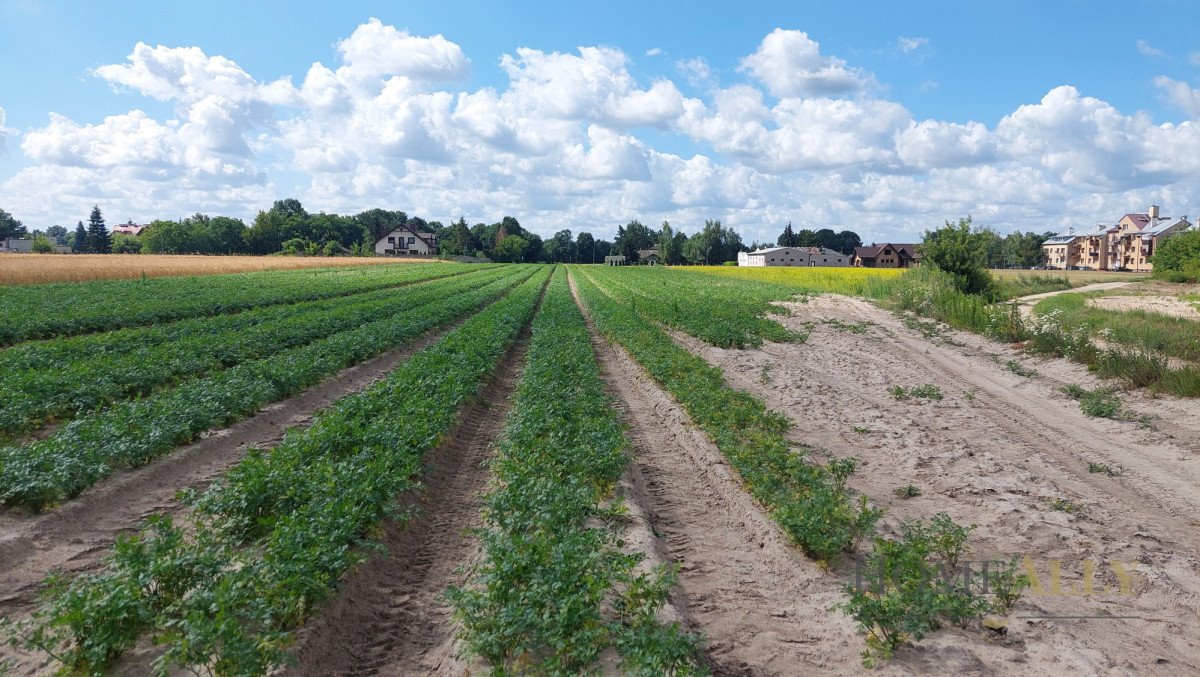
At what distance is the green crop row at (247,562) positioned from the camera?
14.3 feet

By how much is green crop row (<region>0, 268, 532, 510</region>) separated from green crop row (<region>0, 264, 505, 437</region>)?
0.65 metres

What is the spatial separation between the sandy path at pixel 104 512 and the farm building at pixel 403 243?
130166 mm

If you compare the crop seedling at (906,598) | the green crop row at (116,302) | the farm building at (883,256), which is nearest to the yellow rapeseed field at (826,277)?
the green crop row at (116,302)

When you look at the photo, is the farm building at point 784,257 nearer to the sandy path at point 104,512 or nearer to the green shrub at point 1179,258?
the green shrub at point 1179,258

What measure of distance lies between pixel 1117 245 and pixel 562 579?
14910cm

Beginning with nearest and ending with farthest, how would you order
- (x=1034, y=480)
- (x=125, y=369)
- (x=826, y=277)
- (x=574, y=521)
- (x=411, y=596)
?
(x=411, y=596) < (x=574, y=521) < (x=1034, y=480) < (x=125, y=369) < (x=826, y=277)

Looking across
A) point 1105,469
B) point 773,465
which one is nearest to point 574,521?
→ point 773,465

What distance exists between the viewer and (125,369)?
1242 cm

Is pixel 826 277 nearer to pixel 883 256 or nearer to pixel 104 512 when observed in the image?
pixel 104 512

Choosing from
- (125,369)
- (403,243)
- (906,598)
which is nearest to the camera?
(906,598)

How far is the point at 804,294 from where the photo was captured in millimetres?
40156

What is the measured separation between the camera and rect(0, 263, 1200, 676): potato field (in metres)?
4.91

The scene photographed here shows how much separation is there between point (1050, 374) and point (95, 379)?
2135 centimetres

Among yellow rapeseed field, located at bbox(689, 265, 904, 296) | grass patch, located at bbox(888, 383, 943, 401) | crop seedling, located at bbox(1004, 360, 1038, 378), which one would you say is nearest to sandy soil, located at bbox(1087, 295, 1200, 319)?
yellow rapeseed field, located at bbox(689, 265, 904, 296)
